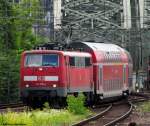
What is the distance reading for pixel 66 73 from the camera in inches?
1148

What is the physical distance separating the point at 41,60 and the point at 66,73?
3.99 ft

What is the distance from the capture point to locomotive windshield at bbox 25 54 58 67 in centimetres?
2888

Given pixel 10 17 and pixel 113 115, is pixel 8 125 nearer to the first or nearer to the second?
pixel 113 115

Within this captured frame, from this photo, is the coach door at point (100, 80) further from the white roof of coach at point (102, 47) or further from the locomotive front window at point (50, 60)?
the locomotive front window at point (50, 60)

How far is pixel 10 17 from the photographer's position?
157ft

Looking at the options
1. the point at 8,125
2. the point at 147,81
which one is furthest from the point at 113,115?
the point at 147,81

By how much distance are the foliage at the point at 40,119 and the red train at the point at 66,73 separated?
13.4ft

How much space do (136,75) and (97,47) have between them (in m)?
25.6

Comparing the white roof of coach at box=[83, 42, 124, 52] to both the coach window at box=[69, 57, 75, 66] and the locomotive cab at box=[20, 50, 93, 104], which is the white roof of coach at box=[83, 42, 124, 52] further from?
the locomotive cab at box=[20, 50, 93, 104]

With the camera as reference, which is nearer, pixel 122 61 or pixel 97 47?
pixel 97 47

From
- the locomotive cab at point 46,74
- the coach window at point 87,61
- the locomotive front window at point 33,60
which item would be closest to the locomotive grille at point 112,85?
the coach window at point 87,61

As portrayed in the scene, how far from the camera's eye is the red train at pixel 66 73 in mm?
28750

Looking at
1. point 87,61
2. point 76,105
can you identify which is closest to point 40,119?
point 76,105

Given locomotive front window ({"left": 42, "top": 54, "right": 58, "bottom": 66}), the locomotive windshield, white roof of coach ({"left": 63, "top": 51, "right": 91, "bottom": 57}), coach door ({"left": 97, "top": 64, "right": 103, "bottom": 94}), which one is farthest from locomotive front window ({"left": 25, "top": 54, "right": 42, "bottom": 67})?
coach door ({"left": 97, "top": 64, "right": 103, "bottom": 94})
